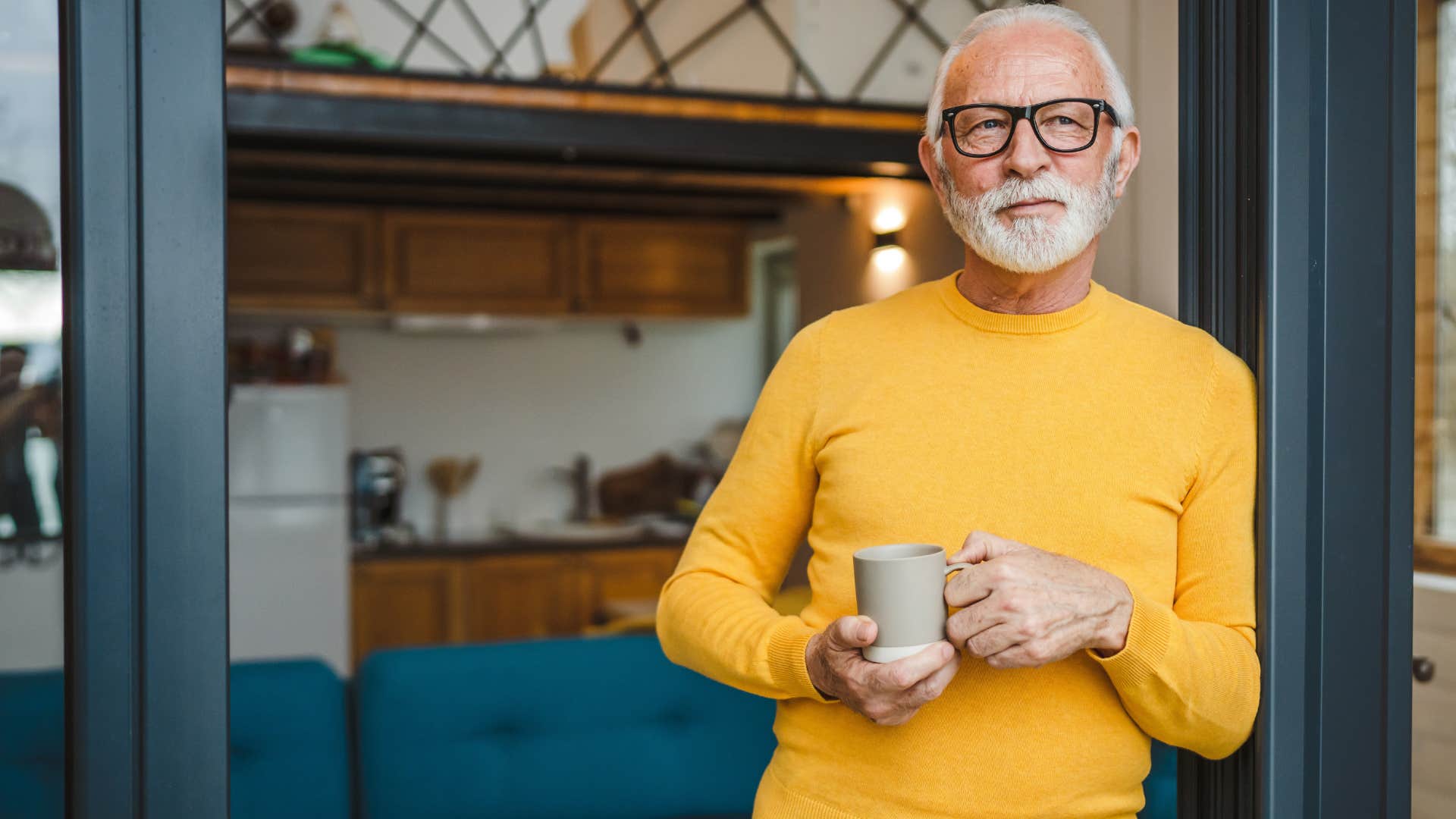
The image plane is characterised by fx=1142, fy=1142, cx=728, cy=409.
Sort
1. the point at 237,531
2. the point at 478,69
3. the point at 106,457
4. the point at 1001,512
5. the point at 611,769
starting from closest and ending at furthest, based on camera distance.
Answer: the point at 106,457
the point at 1001,512
the point at 611,769
the point at 478,69
the point at 237,531

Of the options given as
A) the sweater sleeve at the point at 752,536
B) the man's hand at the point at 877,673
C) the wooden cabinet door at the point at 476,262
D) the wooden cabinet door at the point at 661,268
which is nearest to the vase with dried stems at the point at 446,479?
the wooden cabinet door at the point at 476,262

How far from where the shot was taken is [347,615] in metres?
4.38

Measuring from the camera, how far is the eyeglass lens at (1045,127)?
920mm

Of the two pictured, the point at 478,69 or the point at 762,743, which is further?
the point at 478,69

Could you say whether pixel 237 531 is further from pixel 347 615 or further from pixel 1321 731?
pixel 1321 731

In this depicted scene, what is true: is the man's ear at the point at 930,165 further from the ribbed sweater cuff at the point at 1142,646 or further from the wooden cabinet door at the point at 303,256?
the wooden cabinet door at the point at 303,256

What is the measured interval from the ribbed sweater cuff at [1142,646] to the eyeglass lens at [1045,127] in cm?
37

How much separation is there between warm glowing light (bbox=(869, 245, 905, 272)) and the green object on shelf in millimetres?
2522

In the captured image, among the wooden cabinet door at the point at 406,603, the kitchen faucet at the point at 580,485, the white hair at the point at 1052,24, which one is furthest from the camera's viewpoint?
the kitchen faucet at the point at 580,485

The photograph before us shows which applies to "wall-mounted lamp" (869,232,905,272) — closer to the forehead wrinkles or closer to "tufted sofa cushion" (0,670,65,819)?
the forehead wrinkles

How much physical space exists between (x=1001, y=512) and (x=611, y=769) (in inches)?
47.2

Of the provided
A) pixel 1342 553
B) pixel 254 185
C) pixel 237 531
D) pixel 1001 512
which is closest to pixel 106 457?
pixel 1001 512

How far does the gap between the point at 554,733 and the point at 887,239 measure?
1090 mm

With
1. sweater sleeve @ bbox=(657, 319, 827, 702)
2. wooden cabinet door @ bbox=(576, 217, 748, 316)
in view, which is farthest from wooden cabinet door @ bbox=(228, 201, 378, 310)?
sweater sleeve @ bbox=(657, 319, 827, 702)
